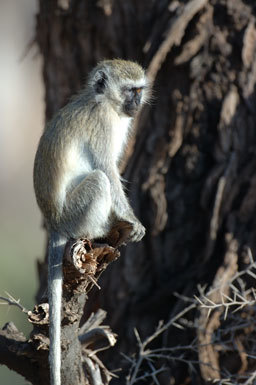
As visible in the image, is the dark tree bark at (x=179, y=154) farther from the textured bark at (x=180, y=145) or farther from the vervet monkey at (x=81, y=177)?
the vervet monkey at (x=81, y=177)

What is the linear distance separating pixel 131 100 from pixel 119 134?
27 centimetres

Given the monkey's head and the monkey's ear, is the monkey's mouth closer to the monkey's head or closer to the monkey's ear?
the monkey's head

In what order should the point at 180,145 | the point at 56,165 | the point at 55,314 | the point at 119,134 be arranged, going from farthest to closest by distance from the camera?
the point at 180,145 → the point at 119,134 → the point at 56,165 → the point at 55,314

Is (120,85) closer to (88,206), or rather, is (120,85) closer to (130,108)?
(130,108)

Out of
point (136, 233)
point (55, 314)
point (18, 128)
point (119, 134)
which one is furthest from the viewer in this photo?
point (18, 128)

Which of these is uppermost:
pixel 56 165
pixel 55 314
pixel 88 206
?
pixel 56 165

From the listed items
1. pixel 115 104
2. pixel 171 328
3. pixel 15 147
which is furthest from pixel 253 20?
pixel 15 147

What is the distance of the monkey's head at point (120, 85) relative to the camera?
5227 mm

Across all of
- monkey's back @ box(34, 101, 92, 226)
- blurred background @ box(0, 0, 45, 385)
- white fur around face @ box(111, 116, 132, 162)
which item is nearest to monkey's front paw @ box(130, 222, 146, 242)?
monkey's back @ box(34, 101, 92, 226)

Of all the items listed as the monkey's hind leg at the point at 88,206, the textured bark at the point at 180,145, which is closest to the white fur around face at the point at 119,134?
the monkey's hind leg at the point at 88,206

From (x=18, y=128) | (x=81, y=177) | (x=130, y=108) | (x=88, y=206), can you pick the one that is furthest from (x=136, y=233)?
(x=18, y=128)

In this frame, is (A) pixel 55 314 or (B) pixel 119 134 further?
(B) pixel 119 134

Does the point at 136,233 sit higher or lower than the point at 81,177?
lower

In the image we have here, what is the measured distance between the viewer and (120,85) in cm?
526
